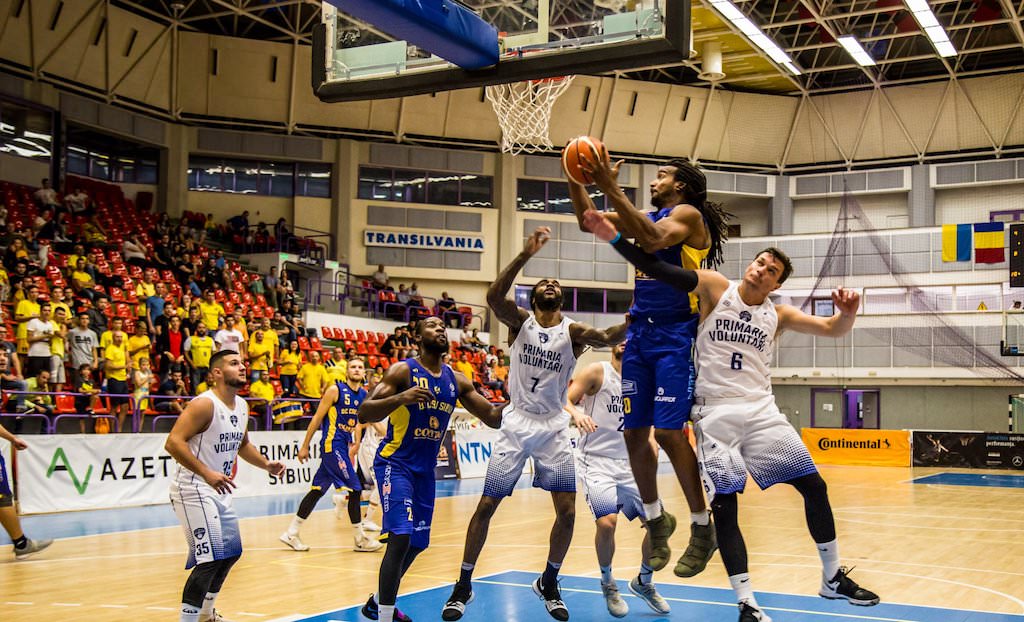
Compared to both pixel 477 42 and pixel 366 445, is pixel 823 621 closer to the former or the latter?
pixel 477 42

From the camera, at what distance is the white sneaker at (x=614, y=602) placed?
7.88m

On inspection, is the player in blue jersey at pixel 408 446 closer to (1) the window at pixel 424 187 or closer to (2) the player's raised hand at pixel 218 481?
(2) the player's raised hand at pixel 218 481

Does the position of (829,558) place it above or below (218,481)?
below

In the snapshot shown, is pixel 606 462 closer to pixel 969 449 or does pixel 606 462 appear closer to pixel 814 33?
pixel 969 449

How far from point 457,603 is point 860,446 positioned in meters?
24.7

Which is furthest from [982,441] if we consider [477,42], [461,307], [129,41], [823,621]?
[129,41]

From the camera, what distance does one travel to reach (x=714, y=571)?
34.0ft

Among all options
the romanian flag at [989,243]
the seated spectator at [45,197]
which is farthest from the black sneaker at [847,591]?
the romanian flag at [989,243]

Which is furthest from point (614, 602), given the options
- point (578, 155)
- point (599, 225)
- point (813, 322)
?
point (578, 155)

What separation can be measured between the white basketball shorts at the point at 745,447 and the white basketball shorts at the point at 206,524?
124 inches

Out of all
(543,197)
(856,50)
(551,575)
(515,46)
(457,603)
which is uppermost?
(856,50)

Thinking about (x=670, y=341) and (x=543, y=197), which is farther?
(x=543, y=197)

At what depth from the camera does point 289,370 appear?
19938 mm

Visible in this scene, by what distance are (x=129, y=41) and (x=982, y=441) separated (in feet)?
87.5
